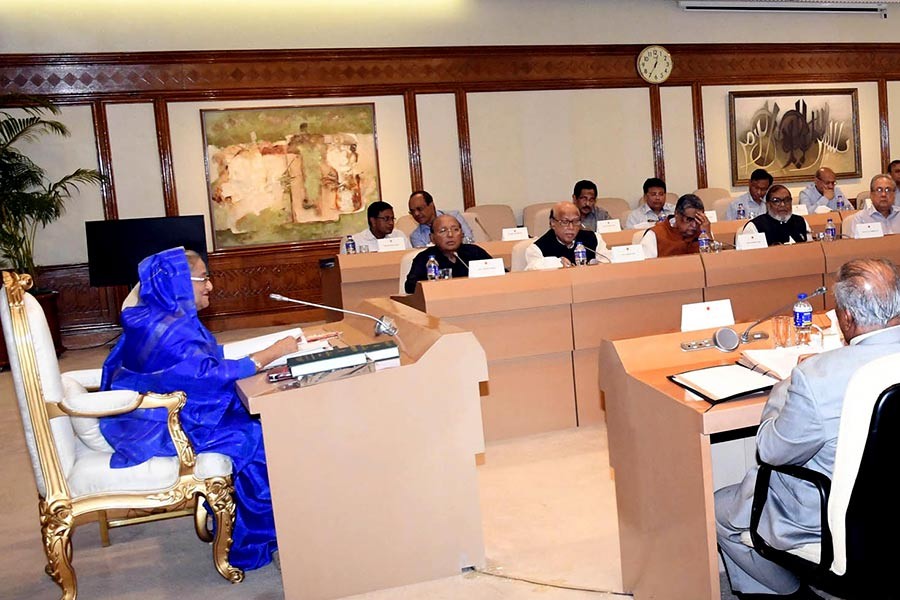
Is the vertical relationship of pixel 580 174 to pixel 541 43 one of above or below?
below

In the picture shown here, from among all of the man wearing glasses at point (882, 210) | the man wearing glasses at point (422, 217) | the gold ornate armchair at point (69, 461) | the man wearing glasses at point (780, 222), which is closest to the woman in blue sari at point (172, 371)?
the gold ornate armchair at point (69, 461)

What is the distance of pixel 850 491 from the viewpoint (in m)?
1.74

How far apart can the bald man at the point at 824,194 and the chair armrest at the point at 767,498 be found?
7.79 metres

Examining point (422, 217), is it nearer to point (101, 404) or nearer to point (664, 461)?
point (101, 404)

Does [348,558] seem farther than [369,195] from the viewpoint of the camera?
No

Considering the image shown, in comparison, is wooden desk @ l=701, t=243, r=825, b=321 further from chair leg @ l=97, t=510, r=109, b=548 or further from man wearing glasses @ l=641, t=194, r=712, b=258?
chair leg @ l=97, t=510, r=109, b=548

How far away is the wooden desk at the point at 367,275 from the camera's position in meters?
6.11

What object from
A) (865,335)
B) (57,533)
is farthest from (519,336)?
(865,335)

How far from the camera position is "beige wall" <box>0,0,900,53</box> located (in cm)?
820

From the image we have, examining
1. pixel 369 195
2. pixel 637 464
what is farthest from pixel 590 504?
pixel 369 195

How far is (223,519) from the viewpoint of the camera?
286 cm

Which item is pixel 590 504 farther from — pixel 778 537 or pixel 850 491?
pixel 850 491

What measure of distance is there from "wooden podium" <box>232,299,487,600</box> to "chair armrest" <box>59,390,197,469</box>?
23 centimetres

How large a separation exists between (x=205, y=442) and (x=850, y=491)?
81.8 inches
